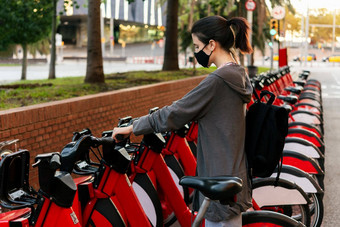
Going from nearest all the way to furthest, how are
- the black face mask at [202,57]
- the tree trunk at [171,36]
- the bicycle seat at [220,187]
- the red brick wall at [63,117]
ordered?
the bicycle seat at [220,187] → the black face mask at [202,57] → the red brick wall at [63,117] → the tree trunk at [171,36]

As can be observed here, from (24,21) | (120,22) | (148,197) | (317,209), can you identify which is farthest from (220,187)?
(120,22)

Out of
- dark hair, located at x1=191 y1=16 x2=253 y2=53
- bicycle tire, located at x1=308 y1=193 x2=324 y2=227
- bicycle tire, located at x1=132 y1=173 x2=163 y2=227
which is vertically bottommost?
bicycle tire, located at x1=308 y1=193 x2=324 y2=227

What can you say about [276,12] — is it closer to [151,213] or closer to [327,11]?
[151,213]

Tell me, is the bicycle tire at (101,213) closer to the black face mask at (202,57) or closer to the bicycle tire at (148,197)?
the bicycle tire at (148,197)

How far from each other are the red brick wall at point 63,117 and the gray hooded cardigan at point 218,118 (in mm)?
2930

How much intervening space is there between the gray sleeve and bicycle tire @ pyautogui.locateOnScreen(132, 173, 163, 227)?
48.9 inches

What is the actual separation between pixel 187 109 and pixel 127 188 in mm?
874

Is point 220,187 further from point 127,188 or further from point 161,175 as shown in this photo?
point 161,175

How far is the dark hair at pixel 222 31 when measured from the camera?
9.67 ft

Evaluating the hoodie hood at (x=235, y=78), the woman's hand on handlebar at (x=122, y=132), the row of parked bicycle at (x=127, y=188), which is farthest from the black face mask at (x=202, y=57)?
the row of parked bicycle at (x=127, y=188)

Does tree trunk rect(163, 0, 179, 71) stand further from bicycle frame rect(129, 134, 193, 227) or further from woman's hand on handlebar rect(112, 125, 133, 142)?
woman's hand on handlebar rect(112, 125, 133, 142)

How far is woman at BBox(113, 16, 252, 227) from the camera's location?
2902 millimetres

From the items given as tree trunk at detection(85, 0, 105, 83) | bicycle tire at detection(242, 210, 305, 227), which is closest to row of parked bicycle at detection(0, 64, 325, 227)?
bicycle tire at detection(242, 210, 305, 227)

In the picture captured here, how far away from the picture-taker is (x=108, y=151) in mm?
3404
